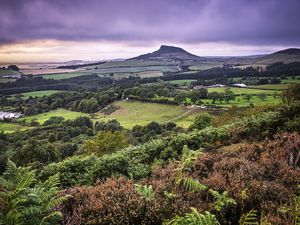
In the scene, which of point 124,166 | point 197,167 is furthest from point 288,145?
point 124,166

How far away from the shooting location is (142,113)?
360ft

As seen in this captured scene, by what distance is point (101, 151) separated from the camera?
38.4 metres

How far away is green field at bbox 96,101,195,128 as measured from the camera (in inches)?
3807

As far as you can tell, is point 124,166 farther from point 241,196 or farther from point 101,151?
point 101,151

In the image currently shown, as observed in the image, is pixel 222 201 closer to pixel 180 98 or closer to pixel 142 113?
pixel 142 113

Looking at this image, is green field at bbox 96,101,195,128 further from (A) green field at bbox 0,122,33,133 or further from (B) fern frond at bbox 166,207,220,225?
(B) fern frond at bbox 166,207,220,225

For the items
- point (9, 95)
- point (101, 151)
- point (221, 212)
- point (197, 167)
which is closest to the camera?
point (221, 212)

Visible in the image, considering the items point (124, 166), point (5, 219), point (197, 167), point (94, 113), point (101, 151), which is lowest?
point (94, 113)

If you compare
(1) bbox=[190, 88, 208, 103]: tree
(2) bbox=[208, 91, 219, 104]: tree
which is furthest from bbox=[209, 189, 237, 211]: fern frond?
(1) bbox=[190, 88, 208, 103]: tree

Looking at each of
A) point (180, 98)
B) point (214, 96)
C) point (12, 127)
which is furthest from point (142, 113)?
point (12, 127)

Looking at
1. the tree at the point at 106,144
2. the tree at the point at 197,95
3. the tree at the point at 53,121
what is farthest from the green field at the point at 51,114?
the tree at the point at 106,144

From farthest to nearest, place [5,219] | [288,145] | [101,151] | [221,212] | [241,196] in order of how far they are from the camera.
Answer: [101,151] < [288,145] < [241,196] < [221,212] < [5,219]

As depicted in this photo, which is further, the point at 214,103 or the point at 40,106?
the point at 40,106

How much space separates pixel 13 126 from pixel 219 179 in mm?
109978
